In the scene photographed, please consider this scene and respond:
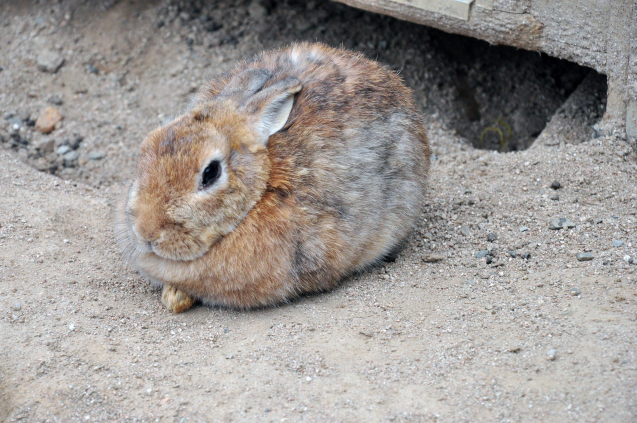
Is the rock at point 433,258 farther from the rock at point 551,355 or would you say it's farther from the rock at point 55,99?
the rock at point 55,99

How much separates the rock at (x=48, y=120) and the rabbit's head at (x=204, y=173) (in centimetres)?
318

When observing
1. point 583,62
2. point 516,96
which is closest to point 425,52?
point 516,96

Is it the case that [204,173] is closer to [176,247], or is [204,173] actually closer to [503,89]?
[176,247]

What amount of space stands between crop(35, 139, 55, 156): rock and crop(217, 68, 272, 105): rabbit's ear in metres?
3.12

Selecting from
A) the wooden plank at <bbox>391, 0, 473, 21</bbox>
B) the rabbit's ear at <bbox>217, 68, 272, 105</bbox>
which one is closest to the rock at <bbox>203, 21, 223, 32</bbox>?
the wooden plank at <bbox>391, 0, 473, 21</bbox>

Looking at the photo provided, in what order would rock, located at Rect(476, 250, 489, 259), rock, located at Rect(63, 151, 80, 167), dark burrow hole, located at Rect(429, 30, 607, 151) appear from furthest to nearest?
dark burrow hole, located at Rect(429, 30, 607, 151) < rock, located at Rect(63, 151, 80, 167) < rock, located at Rect(476, 250, 489, 259)

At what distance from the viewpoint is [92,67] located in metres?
7.98

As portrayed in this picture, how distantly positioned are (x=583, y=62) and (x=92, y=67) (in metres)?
5.27

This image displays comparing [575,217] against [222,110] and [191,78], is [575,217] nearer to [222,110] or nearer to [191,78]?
[222,110]

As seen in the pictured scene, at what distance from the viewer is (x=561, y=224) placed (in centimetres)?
539

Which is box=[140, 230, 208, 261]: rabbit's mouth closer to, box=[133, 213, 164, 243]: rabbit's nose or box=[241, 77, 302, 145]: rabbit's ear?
box=[133, 213, 164, 243]: rabbit's nose

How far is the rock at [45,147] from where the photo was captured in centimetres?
725

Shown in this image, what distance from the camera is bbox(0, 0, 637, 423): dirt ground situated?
3.89m

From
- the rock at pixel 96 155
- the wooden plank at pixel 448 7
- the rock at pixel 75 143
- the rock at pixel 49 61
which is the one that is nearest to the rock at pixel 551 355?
the wooden plank at pixel 448 7
